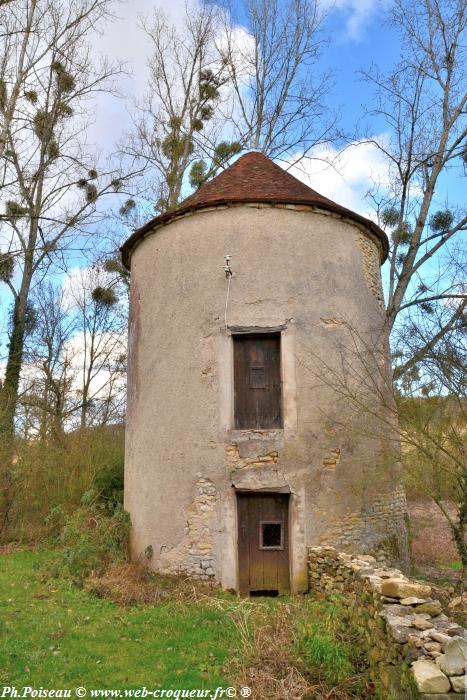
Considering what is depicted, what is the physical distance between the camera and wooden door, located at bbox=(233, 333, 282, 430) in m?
8.60

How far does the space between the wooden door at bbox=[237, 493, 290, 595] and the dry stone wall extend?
180cm

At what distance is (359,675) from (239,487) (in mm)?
3601

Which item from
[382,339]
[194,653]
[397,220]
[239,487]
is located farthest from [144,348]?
[397,220]

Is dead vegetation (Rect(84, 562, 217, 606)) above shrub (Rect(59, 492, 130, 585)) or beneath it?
beneath

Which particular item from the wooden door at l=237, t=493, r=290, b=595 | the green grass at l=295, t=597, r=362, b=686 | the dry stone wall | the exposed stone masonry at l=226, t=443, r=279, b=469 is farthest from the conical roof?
the green grass at l=295, t=597, r=362, b=686

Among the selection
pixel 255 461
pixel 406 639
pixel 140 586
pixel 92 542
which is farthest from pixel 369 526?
pixel 92 542

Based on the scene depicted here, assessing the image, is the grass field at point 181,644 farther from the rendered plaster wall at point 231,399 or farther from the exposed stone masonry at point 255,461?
the exposed stone masonry at point 255,461

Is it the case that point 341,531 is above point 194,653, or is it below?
above

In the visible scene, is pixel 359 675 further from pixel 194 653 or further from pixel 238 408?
pixel 238 408

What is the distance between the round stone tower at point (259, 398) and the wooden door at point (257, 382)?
2cm

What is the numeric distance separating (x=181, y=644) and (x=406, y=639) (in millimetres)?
2695

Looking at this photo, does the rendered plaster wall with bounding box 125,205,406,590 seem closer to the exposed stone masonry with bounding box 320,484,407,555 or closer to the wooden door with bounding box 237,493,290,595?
the exposed stone masonry with bounding box 320,484,407,555

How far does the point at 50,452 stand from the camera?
13.5m

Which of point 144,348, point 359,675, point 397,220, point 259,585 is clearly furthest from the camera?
point 397,220
